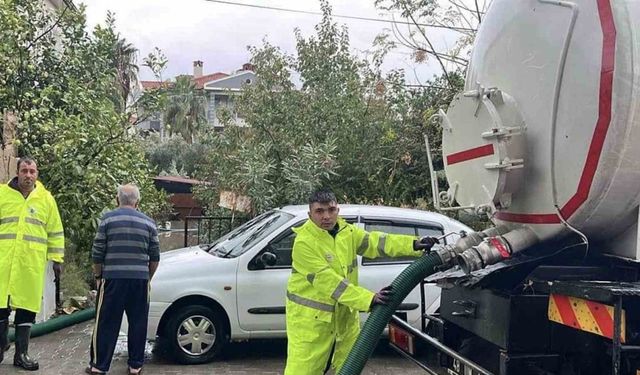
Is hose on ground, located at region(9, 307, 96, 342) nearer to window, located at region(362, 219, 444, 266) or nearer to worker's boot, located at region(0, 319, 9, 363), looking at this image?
worker's boot, located at region(0, 319, 9, 363)

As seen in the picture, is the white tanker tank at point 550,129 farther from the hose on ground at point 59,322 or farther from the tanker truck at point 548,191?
the hose on ground at point 59,322

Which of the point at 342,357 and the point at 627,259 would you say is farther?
the point at 342,357

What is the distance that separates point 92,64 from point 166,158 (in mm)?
32835

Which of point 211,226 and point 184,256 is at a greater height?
point 211,226

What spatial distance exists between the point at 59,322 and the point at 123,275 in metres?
2.62

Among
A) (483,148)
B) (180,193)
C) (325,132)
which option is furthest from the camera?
(180,193)

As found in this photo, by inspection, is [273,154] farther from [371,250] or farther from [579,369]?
[579,369]

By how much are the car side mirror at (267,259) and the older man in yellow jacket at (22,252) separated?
6.50 ft

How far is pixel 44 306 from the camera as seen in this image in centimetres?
803

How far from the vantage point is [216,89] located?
47.1m

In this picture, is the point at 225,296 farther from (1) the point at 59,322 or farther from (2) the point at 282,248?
(1) the point at 59,322

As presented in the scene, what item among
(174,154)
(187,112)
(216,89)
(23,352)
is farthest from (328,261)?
(187,112)

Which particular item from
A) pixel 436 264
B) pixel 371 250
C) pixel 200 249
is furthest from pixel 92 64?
pixel 436 264

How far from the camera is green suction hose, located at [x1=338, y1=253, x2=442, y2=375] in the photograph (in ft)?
12.0
